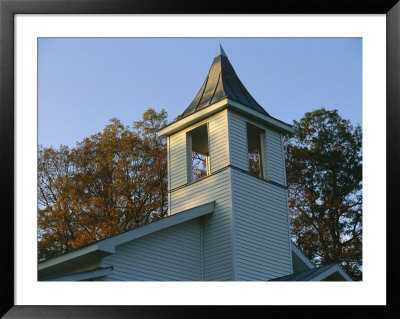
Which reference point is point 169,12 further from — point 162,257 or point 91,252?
point 162,257

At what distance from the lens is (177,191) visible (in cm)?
1552

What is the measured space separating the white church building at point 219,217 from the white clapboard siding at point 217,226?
2cm

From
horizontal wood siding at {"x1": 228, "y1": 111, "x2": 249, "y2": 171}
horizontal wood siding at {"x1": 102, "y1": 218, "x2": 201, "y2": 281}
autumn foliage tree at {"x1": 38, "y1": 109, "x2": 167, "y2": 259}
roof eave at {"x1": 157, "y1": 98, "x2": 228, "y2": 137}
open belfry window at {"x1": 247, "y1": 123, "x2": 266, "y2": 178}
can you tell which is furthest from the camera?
autumn foliage tree at {"x1": 38, "y1": 109, "x2": 167, "y2": 259}

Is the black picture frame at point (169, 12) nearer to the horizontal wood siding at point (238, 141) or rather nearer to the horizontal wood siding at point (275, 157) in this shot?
the horizontal wood siding at point (238, 141)

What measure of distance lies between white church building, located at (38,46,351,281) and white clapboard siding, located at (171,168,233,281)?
0.9 inches

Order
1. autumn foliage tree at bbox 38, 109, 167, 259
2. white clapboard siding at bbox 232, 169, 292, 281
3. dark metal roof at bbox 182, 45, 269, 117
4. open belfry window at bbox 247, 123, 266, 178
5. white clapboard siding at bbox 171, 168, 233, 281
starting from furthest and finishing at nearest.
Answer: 1. autumn foliage tree at bbox 38, 109, 167, 259
2. open belfry window at bbox 247, 123, 266, 178
3. dark metal roof at bbox 182, 45, 269, 117
4. white clapboard siding at bbox 232, 169, 292, 281
5. white clapboard siding at bbox 171, 168, 233, 281

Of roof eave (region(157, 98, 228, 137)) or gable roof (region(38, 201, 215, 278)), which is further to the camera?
roof eave (region(157, 98, 228, 137))

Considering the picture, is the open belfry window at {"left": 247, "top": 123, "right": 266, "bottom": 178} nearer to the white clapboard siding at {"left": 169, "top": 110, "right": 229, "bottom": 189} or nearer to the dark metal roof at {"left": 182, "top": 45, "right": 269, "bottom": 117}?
the dark metal roof at {"left": 182, "top": 45, "right": 269, "bottom": 117}

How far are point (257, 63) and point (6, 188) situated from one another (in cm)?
2125

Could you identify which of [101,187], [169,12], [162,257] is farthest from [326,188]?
[169,12]

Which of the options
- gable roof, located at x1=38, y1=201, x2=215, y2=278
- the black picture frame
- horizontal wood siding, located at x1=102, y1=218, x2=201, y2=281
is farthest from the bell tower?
the black picture frame

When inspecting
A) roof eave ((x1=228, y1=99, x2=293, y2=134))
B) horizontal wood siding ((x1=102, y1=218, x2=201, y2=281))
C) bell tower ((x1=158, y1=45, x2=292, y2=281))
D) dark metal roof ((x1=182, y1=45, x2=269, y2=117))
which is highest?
dark metal roof ((x1=182, y1=45, x2=269, y2=117))

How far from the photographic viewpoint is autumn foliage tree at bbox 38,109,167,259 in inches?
926

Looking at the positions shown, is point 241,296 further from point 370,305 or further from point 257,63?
point 257,63
